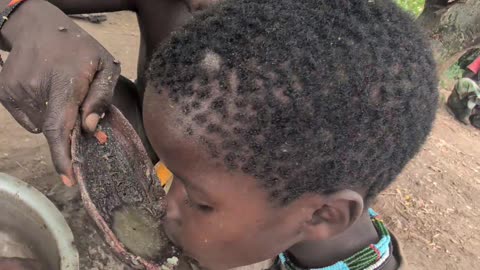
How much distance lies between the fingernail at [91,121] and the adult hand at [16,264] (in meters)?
0.48

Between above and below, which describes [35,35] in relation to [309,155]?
below

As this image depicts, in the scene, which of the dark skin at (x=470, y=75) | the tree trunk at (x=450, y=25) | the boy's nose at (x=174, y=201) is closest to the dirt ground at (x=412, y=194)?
the boy's nose at (x=174, y=201)

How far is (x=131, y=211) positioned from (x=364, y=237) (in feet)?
2.25

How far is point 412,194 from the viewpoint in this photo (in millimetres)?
2867

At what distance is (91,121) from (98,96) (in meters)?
0.06

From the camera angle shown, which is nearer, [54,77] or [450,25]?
[54,77]

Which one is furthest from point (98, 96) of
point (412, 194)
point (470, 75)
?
point (470, 75)

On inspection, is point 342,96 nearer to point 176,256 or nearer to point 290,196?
point 290,196

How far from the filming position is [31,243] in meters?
1.59

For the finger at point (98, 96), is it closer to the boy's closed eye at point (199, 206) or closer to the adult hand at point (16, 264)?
the boy's closed eye at point (199, 206)

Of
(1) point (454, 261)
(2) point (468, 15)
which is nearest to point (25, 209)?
(1) point (454, 261)

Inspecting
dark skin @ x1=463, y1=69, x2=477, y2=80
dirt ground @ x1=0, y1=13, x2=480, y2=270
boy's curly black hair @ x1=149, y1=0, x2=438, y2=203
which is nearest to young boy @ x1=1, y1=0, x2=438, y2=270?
boy's curly black hair @ x1=149, y1=0, x2=438, y2=203

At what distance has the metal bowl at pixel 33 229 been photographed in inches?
56.8

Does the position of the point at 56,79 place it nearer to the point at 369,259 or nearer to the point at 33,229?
the point at 33,229
